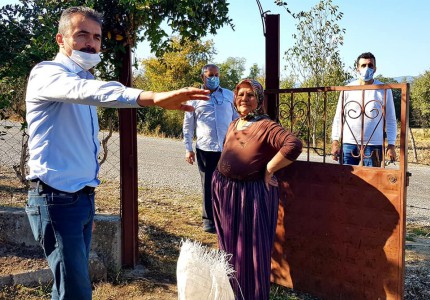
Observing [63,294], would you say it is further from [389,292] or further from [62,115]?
[389,292]

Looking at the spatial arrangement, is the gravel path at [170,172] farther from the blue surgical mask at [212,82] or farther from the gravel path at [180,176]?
the blue surgical mask at [212,82]

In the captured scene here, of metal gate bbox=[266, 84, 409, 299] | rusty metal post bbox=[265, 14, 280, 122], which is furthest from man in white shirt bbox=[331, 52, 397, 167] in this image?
rusty metal post bbox=[265, 14, 280, 122]

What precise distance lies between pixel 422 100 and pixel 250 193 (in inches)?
819

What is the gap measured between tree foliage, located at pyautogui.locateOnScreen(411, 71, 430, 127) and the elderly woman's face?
770 inches

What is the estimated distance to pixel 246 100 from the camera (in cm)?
342

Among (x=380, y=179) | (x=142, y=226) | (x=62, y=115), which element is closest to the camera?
(x=62, y=115)

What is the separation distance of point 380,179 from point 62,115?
2.16m

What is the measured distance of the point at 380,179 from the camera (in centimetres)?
321

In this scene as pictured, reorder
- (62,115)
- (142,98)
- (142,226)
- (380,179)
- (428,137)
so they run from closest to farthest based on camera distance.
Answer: (142,98) < (62,115) < (380,179) < (142,226) < (428,137)

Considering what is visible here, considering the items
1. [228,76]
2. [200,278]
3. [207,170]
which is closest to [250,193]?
[200,278]

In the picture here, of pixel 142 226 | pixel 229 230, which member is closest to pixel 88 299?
pixel 229 230

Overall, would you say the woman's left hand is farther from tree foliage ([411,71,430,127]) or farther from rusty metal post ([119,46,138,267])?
tree foliage ([411,71,430,127])

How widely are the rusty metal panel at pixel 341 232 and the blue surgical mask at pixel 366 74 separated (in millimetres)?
1169

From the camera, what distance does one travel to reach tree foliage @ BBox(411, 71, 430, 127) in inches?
839
